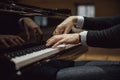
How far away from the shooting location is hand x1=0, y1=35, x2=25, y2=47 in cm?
127

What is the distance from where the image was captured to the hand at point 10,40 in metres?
1.27

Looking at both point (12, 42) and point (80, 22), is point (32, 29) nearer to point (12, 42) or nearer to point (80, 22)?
point (12, 42)

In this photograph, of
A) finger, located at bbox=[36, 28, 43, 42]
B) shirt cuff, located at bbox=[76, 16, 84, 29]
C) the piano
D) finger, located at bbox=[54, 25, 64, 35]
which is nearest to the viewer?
the piano

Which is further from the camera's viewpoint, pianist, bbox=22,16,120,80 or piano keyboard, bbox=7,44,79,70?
pianist, bbox=22,16,120,80

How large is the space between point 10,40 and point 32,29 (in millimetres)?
348

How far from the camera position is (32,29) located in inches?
65.5

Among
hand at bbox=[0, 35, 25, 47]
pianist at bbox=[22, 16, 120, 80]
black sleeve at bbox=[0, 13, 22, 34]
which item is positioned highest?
black sleeve at bbox=[0, 13, 22, 34]

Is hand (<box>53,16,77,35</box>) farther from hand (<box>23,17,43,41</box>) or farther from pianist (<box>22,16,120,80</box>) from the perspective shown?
pianist (<box>22,16,120,80</box>)

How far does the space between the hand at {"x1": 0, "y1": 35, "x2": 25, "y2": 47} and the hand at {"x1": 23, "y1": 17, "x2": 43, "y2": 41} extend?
0.15m

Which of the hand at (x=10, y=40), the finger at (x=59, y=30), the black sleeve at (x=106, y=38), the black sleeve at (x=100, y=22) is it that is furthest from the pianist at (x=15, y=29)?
the black sleeve at (x=100, y=22)

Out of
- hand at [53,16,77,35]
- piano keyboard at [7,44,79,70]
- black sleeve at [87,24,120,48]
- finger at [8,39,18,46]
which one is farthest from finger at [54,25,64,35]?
finger at [8,39,18,46]

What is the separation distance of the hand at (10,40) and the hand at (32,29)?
15 centimetres

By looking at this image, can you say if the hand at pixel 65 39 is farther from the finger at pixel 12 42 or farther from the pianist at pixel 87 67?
the finger at pixel 12 42

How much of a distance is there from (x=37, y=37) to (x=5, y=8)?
0.35 metres
